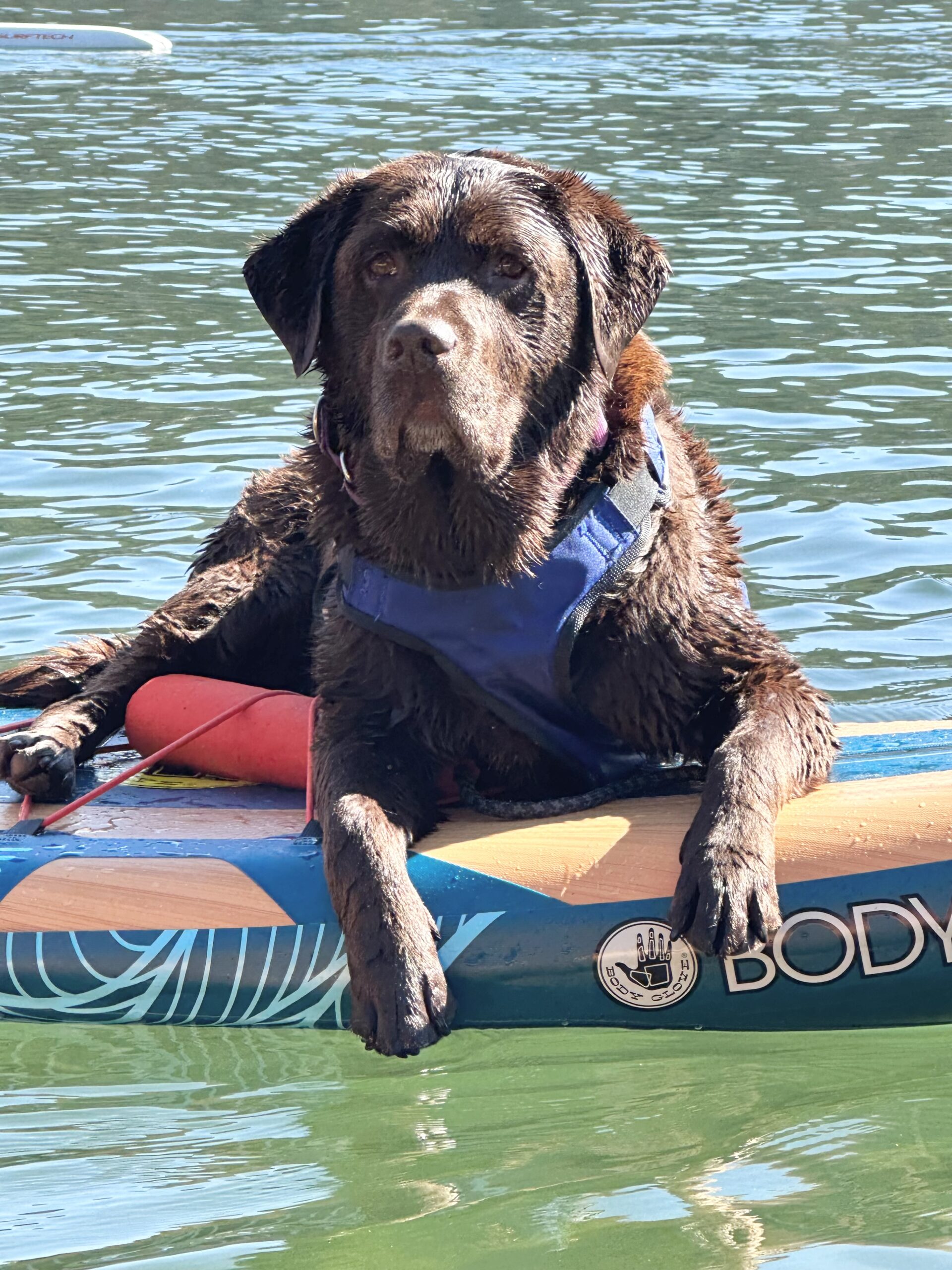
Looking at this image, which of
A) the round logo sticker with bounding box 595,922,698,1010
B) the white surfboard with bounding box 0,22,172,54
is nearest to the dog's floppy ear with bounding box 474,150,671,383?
the round logo sticker with bounding box 595,922,698,1010

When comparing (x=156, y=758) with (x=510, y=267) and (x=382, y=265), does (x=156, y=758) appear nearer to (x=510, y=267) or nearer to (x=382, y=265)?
(x=382, y=265)

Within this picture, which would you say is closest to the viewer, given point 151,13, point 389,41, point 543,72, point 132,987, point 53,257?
point 132,987

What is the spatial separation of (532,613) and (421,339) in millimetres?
720

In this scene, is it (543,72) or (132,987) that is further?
(543,72)

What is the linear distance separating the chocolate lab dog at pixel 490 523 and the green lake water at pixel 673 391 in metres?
0.39

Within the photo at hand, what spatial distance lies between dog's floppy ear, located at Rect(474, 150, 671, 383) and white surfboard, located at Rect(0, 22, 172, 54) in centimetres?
1809

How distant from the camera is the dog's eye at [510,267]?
3.70 metres

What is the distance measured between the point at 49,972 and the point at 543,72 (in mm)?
16503

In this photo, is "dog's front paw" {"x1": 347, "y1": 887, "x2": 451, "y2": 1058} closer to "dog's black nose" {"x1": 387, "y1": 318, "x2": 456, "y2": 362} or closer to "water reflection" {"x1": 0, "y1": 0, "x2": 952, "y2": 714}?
"dog's black nose" {"x1": 387, "y1": 318, "x2": 456, "y2": 362}

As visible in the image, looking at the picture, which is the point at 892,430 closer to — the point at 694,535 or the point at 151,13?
the point at 694,535

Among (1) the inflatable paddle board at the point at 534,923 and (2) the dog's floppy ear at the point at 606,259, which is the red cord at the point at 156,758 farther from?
(2) the dog's floppy ear at the point at 606,259

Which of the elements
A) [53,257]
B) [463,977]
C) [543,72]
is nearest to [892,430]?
[463,977]

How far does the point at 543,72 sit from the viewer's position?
61.8 ft

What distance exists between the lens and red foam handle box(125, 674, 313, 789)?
450 centimetres
